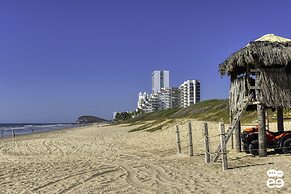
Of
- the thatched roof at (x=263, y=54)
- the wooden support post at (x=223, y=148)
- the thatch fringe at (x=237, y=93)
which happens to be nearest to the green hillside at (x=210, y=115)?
the thatch fringe at (x=237, y=93)

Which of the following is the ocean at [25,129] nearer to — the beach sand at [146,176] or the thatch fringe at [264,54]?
the beach sand at [146,176]

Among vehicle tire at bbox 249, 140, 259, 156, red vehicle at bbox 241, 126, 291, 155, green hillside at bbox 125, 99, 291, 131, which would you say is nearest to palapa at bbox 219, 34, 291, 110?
red vehicle at bbox 241, 126, 291, 155

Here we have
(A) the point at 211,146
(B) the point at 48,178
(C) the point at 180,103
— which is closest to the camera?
(B) the point at 48,178

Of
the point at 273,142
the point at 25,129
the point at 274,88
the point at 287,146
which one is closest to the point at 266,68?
the point at 274,88

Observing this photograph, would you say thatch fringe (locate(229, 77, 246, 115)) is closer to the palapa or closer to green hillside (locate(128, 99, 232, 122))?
the palapa

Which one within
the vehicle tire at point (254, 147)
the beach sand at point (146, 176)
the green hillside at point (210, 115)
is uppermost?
the green hillside at point (210, 115)

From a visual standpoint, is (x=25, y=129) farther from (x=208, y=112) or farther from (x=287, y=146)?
(x=287, y=146)

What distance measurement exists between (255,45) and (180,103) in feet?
442

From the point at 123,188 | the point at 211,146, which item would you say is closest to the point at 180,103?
the point at 211,146

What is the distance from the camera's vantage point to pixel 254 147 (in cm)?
1403

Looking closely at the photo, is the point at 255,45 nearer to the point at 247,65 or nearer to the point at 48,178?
the point at 247,65

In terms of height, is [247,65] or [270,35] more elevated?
[270,35]

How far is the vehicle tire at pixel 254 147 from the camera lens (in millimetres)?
13922

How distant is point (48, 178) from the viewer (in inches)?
428
